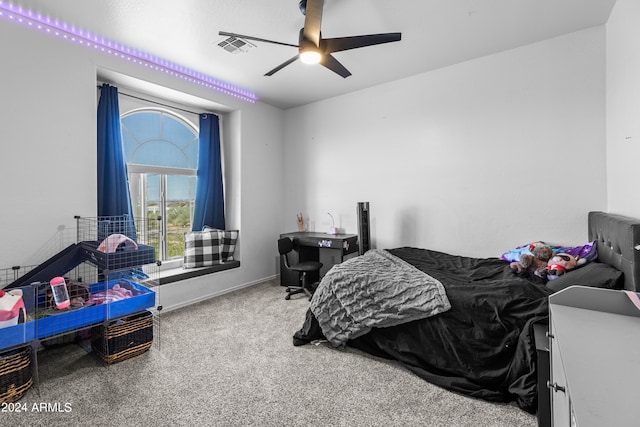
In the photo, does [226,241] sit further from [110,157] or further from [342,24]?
[342,24]

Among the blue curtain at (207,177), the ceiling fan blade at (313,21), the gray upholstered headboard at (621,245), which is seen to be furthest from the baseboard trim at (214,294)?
the gray upholstered headboard at (621,245)

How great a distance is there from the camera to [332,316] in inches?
96.3

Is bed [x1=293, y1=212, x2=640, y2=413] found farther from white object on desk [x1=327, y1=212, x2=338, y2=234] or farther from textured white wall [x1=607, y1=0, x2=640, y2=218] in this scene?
white object on desk [x1=327, y1=212, x2=338, y2=234]

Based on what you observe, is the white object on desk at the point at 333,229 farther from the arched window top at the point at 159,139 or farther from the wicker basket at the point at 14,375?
the wicker basket at the point at 14,375

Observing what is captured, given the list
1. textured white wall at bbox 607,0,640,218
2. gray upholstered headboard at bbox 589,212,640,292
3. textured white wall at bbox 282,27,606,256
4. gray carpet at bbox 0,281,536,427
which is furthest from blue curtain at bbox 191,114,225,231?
textured white wall at bbox 607,0,640,218

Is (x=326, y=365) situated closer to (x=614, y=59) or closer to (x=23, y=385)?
(x=23, y=385)

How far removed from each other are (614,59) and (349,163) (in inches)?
107

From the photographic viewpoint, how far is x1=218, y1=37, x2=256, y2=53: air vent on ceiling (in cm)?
276

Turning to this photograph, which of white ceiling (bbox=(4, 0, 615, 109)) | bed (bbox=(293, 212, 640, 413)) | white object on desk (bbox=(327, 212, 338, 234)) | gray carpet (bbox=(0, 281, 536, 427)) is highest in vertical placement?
white ceiling (bbox=(4, 0, 615, 109))

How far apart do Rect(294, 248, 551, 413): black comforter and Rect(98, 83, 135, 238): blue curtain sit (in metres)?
2.76

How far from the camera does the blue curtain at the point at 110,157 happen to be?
2.98 meters

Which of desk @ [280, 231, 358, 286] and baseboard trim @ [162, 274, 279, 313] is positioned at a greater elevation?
desk @ [280, 231, 358, 286]

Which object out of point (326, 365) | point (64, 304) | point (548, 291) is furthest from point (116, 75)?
point (548, 291)

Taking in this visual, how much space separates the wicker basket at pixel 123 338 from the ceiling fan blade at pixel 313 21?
2.48m
